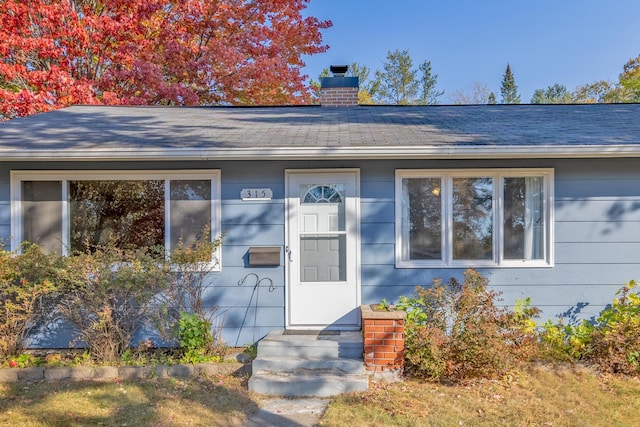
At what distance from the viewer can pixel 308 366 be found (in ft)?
13.7

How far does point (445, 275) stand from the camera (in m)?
4.86

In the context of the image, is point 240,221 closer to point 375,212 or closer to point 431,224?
point 375,212

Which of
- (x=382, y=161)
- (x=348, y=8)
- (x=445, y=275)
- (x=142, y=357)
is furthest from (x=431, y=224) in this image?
(x=348, y=8)

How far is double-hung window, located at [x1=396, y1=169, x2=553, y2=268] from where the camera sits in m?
4.88

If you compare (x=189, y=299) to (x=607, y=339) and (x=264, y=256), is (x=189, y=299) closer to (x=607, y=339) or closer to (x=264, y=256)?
(x=264, y=256)

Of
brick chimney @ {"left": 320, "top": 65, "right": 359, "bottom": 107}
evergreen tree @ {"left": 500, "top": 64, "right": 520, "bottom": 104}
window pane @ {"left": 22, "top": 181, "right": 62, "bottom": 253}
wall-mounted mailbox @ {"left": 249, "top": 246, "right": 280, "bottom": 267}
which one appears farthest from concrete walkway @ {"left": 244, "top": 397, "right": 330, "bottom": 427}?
evergreen tree @ {"left": 500, "top": 64, "right": 520, "bottom": 104}

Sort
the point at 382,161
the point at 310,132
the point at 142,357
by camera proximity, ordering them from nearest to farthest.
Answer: the point at 142,357
the point at 382,161
the point at 310,132

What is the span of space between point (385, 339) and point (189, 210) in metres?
2.70

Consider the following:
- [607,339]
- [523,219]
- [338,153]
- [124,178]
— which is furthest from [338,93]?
[607,339]

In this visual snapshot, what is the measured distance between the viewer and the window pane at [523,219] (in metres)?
4.89

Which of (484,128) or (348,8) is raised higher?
(348,8)

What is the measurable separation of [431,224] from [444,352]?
60.5 inches

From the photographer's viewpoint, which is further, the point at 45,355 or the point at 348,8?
the point at 348,8

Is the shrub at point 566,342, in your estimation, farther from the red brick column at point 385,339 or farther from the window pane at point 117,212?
the window pane at point 117,212
